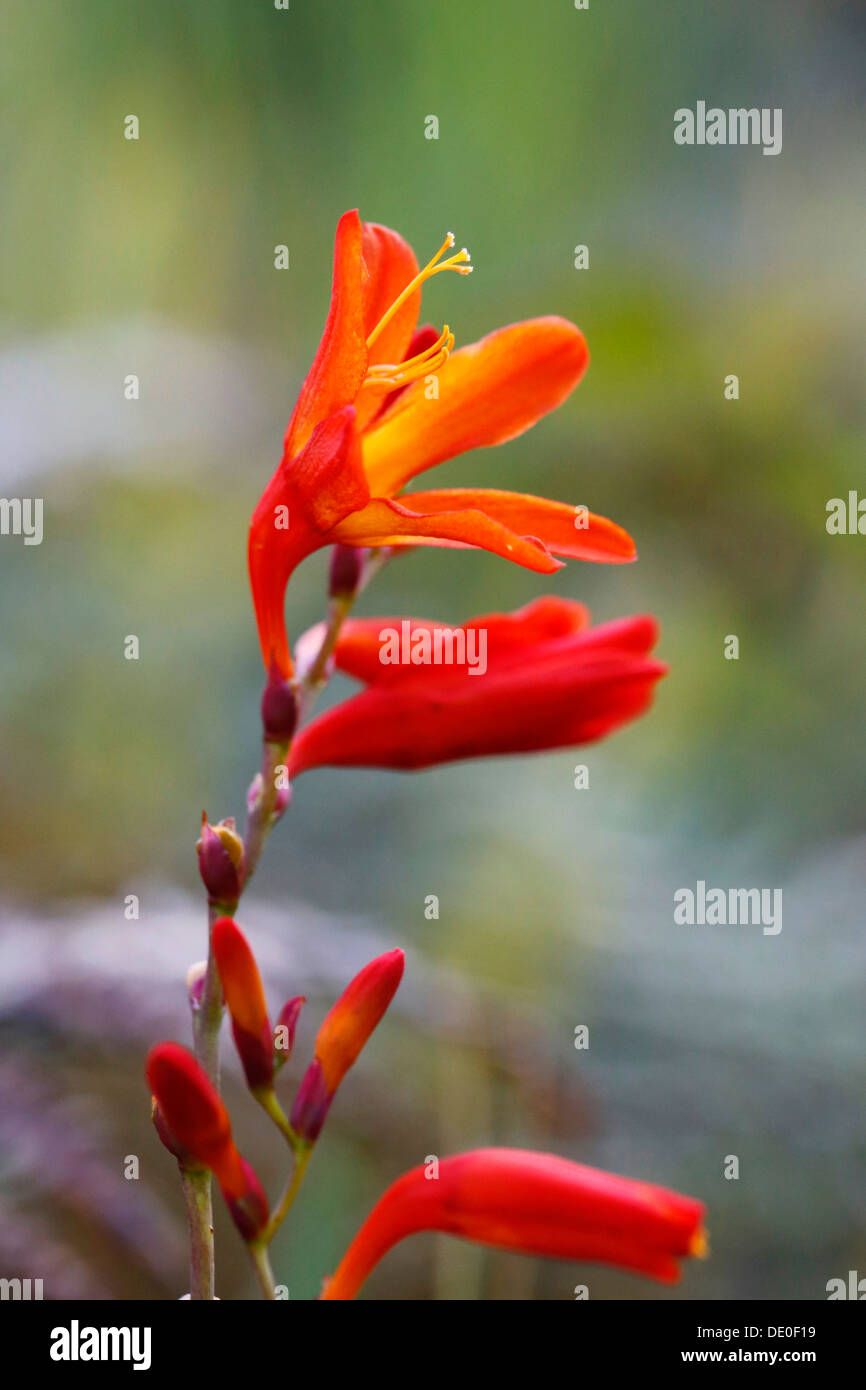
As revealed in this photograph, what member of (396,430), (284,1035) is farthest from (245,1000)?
(396,430)

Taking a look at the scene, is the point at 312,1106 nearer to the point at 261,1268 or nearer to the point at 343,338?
the point at 261,1268

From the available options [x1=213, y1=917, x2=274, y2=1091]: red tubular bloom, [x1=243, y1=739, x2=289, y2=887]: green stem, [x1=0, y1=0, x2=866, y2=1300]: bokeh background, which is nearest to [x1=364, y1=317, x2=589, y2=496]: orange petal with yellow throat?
[x1=243, y1=739, x2=289, y2=887]: green stem

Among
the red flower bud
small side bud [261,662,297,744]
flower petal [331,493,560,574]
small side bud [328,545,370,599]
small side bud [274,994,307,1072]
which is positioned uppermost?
small side bud [328,545,370,599]

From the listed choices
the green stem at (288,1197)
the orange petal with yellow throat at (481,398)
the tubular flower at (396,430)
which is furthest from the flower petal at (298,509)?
the green stem at (288,1197)

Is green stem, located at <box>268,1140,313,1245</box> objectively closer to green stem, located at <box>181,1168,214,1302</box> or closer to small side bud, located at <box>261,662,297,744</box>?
green stem, located at <box>181,1168,214,1302</box>

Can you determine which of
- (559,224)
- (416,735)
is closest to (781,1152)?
(416,735)

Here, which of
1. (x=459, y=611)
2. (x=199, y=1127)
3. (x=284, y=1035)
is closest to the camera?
(x=199, y=1127)
